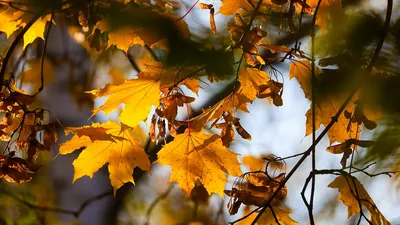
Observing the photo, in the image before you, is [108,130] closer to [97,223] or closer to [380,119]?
[380,119]

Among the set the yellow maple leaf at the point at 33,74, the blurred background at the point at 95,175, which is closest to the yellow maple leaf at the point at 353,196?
the blurred background at the point at 95,175

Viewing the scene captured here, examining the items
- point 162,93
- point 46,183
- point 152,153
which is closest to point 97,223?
point 152,153

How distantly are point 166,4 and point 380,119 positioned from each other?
2.07 feet

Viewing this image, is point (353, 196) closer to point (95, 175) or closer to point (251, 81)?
point (251, 81)

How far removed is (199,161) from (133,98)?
21cm

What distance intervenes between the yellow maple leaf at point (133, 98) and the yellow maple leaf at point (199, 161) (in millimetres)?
131

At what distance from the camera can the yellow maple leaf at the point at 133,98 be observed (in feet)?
3.22

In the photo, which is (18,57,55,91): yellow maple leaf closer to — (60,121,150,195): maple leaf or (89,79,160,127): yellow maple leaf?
(60,121,150,195): maple leaf

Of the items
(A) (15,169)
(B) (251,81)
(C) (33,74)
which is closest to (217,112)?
(B) (251,81)

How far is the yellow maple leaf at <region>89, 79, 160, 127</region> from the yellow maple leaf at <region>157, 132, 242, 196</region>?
0.13 m

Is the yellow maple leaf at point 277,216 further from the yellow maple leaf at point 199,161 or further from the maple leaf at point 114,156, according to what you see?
the maple leaf at point 114,156

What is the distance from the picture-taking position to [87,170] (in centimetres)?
118

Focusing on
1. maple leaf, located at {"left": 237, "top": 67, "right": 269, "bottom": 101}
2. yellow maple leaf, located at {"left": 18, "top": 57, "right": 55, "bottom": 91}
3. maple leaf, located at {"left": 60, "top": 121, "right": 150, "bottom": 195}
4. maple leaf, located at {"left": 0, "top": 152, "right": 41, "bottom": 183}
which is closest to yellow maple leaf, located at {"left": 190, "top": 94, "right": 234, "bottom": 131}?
maple leaf, located at {"left": 237, "top": 67, "right": 269, "bottom": 101}

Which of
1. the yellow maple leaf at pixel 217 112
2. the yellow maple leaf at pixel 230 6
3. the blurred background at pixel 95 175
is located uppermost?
the yellow maple leaf at pixel 230 6
